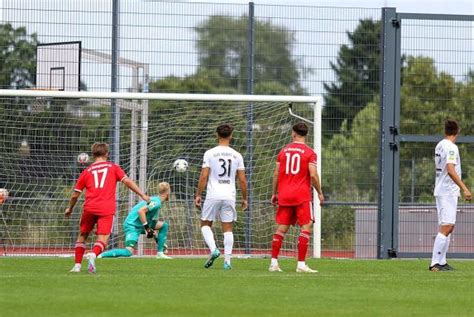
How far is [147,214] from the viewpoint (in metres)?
20.4

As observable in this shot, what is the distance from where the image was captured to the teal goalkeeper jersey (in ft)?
66.4

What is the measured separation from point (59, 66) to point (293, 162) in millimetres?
6721

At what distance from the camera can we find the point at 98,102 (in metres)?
21.7

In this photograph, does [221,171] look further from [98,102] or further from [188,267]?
[98,102]

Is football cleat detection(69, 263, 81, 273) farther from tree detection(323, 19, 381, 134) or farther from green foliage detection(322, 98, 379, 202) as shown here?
tree detection(323, 19, 381, 134)

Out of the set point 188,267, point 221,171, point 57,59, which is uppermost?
point 57,59

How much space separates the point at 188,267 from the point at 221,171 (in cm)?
147

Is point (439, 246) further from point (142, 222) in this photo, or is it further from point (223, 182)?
point (142, 222)

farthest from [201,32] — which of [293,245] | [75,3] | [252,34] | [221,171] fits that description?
[221,171]

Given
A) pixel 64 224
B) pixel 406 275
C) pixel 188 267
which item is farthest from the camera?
pixel 64 224

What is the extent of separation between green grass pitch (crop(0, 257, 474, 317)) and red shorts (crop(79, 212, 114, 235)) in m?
0.53

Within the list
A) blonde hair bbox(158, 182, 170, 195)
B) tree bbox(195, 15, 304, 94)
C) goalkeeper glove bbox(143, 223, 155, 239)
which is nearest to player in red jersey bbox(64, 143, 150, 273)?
goalkeeper glove bbox(143, 223, 155, 239)

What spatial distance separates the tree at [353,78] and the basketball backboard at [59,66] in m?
4.29

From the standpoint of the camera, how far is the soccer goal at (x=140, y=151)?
21203 millimetres
